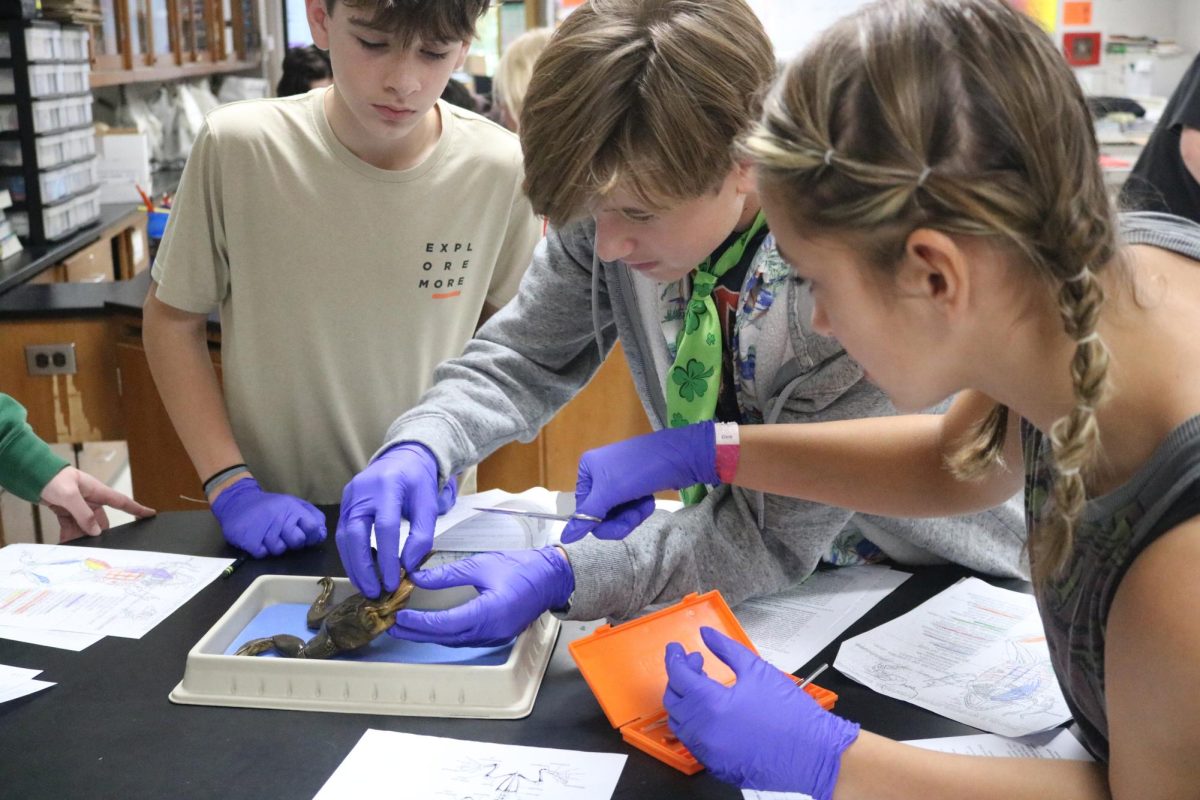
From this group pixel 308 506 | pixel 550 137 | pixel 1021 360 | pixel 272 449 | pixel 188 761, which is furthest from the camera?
pixel 272 449

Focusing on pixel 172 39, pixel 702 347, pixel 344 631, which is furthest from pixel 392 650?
pixel 172 39

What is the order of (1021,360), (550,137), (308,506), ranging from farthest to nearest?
(308,506) < (550,137) < (1021,360)

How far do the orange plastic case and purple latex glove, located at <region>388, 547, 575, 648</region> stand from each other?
7 centimetres

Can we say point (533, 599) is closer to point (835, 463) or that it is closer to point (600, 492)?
point (600, 492)

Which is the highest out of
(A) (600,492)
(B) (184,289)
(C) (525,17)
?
(C) (525,17)

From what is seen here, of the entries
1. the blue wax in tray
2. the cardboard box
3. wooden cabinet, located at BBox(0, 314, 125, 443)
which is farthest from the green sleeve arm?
the cardboard box

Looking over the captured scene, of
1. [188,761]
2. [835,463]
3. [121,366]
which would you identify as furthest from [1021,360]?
[121,366]

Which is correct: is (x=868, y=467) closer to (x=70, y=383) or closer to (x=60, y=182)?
(x=70, y=383)

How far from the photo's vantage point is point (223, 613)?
1.20 m

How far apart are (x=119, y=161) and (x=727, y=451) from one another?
11.3 ft

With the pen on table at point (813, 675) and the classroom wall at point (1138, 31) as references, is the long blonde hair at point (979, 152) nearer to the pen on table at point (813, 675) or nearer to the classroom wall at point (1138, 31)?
the pen on table at point (813, 675)

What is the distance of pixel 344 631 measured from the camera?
1.07 m

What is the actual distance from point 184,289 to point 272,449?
0.28m

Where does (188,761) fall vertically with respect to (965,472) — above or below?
below
